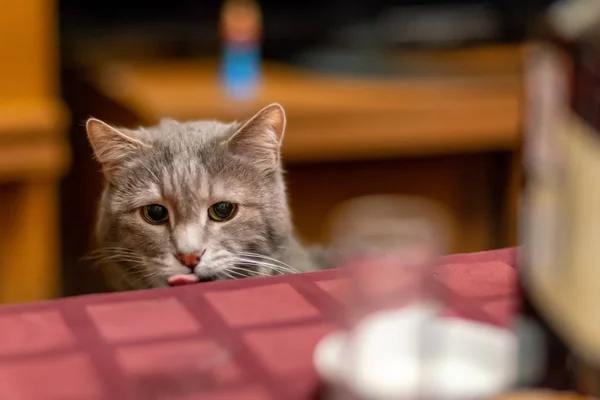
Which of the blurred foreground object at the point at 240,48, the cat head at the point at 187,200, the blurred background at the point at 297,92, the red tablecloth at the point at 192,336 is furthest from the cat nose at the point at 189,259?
the blurred foreground object at the point at 240,48

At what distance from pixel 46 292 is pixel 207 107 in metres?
0.44

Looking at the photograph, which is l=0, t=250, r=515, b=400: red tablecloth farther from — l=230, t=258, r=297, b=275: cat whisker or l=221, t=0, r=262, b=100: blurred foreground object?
l=221, t=0, r=262, b=100: blurred foreground object

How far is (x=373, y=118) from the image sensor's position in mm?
1849

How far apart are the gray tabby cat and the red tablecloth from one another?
0.14 metres

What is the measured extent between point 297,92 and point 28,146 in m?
0.53

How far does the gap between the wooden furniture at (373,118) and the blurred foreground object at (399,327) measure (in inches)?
48.3

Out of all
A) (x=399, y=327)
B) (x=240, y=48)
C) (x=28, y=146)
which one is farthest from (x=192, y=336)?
(x=240, y=48)

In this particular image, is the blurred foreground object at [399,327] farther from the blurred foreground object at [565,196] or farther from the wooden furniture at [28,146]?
the wooden furniture at [28,146]

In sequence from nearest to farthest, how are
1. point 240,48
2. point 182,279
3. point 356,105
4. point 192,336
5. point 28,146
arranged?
point 192,336 < point 182,279 < point 28,146 < point 356,105 < point 240,48

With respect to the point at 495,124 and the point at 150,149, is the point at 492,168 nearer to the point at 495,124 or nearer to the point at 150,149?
the point at 495,124

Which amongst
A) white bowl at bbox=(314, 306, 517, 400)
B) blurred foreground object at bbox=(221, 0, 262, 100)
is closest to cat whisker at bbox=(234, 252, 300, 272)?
white bowl at bbox=(314, 306, 517, 400)

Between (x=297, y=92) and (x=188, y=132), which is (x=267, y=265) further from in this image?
(x=297, y=92)

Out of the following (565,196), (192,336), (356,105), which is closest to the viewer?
(565,196)

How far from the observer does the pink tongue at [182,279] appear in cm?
68
